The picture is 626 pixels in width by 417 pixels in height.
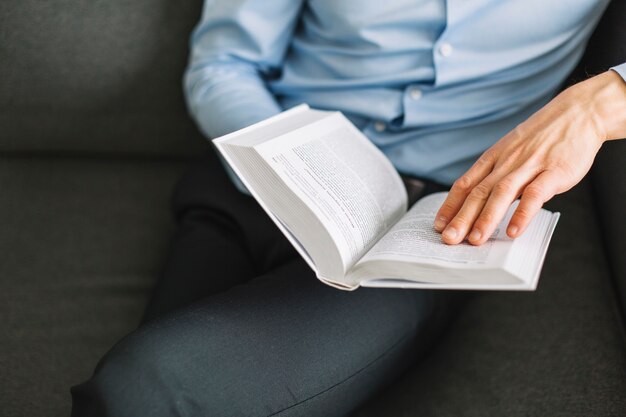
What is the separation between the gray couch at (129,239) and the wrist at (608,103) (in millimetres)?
96

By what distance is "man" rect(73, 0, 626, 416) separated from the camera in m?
0.58

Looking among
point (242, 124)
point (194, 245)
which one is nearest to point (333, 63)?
point (242, 124)

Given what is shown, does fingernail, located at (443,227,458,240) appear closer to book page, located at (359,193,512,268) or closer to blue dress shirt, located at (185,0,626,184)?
book page, located at (359,193,512,268)

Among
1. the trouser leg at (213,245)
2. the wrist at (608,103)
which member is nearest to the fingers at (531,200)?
the wrist at (608,103)

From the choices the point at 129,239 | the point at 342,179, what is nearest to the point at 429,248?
the point at 342,179

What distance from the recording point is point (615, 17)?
2.63 feet

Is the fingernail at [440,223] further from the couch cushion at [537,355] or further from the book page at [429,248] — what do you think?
the couch cushion at [537,355]

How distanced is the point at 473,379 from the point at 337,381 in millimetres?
207

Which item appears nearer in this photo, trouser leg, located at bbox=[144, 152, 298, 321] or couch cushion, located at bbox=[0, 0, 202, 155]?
trouser leg, located at bbox=[144, 152, 298, 321]

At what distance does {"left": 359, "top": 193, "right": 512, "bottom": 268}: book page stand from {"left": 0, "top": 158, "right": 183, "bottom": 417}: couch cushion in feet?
1.38

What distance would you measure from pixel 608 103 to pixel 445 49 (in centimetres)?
23

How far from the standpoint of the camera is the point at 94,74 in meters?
1.02

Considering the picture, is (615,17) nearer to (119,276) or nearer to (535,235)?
(535,235)

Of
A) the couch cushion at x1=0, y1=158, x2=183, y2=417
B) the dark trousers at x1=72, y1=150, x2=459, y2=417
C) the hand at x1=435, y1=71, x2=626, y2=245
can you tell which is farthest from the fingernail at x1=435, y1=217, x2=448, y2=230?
the couch cushion at x1=0, y1=158, x2=183, y2=417
